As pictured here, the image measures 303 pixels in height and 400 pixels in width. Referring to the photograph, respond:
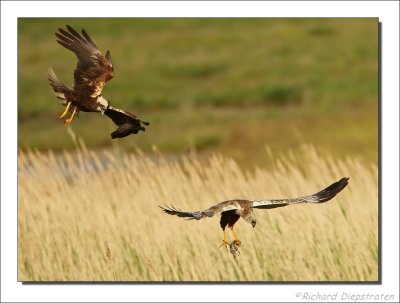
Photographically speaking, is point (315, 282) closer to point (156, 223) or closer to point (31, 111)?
point (156, 223)

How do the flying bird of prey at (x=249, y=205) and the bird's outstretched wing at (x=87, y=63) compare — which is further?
the bird's outstretched wing at (x=87, y=63)

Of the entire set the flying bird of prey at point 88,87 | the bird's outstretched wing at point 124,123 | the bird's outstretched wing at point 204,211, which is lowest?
the bird's outstretched wing at point 204,211

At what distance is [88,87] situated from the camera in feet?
14.0

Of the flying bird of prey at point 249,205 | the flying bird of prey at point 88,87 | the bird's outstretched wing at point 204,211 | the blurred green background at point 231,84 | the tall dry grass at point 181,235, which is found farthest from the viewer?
the blurred green background at point 231,84

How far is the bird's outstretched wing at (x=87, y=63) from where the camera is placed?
426 centimetres

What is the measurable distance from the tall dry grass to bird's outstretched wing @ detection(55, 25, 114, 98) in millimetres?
1420

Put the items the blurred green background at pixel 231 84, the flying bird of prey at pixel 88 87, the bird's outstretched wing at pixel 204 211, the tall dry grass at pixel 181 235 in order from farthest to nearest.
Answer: the blurred green background at pixel 231 84
the tall dry grass at pixel 181 235
the flying bird of prey at pixel 88 87
the bird's outstretched wing at pixel 204 211

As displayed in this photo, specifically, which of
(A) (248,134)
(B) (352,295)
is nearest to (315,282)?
(B) (352,295)

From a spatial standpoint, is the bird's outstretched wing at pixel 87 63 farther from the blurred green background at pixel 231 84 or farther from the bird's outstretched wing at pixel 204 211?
the blurred green background at pixel 231 84

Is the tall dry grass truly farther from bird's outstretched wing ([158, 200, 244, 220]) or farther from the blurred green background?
the blurred green background

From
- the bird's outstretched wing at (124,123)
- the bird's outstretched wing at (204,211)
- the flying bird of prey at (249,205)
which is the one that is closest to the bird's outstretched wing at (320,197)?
the flying bird of prey at (249,205)

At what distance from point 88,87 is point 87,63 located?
158 mm

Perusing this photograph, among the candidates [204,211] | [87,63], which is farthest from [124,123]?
[204,211]

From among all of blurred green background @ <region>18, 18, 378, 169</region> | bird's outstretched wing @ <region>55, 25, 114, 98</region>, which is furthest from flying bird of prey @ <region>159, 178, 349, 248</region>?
blurred green background @ <region>18, 18, 378, 169</region>
